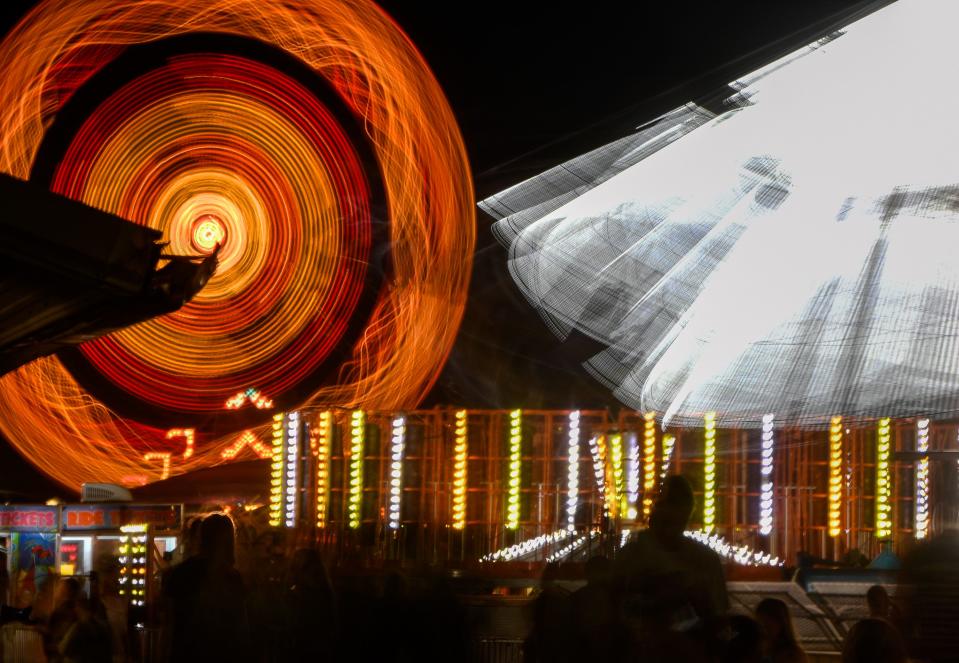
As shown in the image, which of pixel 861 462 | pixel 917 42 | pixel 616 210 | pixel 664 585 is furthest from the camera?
pixel 616 210

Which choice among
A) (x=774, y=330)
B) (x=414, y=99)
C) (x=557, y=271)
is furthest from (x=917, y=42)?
(x=414, y=99)

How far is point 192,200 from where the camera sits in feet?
94.7

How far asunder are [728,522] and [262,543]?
565cm

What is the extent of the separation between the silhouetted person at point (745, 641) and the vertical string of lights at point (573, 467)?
1030 cm

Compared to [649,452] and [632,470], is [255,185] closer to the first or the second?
[632,470]

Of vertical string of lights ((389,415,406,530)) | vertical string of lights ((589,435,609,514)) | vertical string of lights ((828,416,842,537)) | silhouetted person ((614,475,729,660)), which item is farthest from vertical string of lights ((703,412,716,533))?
silhouetted person ((614,475,729,660))

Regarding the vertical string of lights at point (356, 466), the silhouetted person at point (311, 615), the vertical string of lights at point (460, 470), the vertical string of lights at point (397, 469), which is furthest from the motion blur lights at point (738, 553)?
the silhouetted person at point (311, 615)

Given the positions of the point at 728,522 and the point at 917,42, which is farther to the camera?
the point at 917,42

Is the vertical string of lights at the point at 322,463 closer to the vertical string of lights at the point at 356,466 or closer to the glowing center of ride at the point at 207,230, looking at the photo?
the vertical string of lights at the point at 356,466

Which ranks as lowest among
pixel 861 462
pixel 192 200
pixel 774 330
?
pixel 861 462

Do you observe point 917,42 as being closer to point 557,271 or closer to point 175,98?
point 557,271

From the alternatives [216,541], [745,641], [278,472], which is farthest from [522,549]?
[745,641]

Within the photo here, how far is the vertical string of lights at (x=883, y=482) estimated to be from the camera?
15633mm

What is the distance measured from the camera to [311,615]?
802cm
